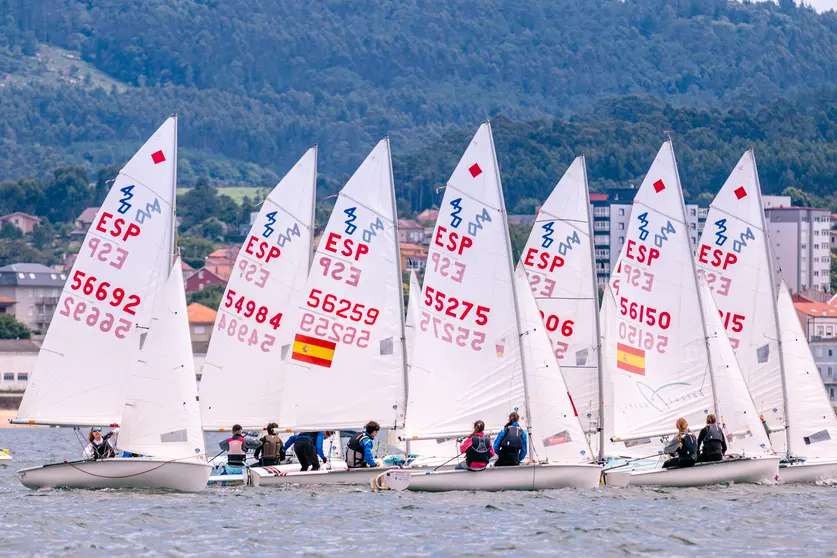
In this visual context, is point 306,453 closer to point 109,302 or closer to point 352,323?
point 352,323

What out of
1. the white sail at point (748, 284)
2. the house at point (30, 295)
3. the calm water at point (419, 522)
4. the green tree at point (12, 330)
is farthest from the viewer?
the house at point (30, 295)

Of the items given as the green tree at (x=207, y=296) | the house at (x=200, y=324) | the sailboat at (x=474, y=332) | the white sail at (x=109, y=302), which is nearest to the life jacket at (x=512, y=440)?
the sailboat at (x=474, y=332)

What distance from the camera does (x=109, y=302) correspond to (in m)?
28.5

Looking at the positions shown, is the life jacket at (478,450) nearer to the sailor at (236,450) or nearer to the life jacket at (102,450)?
the sailor at (236,450)

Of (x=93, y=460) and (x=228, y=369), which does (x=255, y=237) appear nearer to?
(x=228, y=369)

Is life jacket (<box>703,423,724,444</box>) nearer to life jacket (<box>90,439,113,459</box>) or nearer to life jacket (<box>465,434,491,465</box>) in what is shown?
life jacket (<box>465,434,491,465</box>)

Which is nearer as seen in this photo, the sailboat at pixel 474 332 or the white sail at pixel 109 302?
the sailboat at pixel 474 332

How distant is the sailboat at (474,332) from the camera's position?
92.0 ft

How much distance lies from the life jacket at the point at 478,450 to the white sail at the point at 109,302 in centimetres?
609

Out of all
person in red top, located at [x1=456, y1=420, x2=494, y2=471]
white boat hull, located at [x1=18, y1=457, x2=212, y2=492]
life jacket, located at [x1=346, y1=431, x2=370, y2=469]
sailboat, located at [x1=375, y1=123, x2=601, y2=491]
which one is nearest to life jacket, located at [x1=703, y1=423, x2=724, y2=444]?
sailboat, located at [x1=375, y1=123, x2=601, y2=491]

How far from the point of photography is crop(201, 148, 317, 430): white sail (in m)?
32.0

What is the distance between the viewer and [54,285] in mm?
139875

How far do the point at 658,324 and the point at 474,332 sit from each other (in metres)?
4.57

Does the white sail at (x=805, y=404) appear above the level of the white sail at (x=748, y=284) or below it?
below
